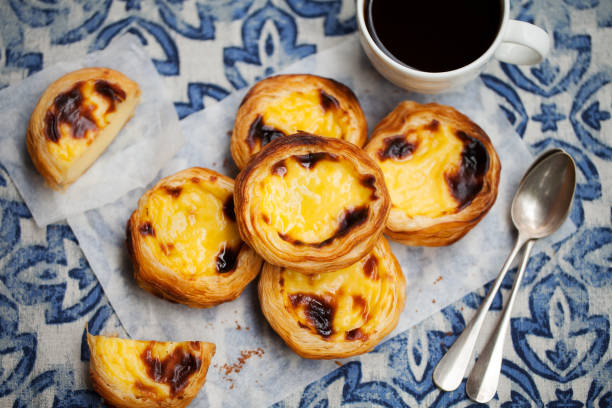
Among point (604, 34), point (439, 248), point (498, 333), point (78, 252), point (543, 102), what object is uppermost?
point (604, 34)

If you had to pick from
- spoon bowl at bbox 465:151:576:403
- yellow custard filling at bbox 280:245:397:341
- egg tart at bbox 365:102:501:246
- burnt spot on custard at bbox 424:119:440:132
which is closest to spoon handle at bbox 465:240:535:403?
spoon bowl at bbox 465:151:576:403

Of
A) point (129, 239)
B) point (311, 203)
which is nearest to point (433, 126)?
point (311, 203)

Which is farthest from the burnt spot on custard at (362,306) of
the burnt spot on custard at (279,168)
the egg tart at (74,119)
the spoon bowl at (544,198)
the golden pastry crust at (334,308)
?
the egg tart at (74,119)

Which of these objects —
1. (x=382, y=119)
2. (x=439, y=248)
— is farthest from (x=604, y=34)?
(x=439, y=248)

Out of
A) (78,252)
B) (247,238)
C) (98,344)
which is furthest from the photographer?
(78,252)

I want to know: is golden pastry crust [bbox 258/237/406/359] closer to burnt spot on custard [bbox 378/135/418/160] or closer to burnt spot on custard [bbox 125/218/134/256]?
burnt spot on custard [bbox 378/135/418/160]

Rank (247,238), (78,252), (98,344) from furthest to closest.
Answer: (78,252) → (98,344) → (247,238)

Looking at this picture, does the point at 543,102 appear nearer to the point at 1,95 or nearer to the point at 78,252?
the point at 78,252
